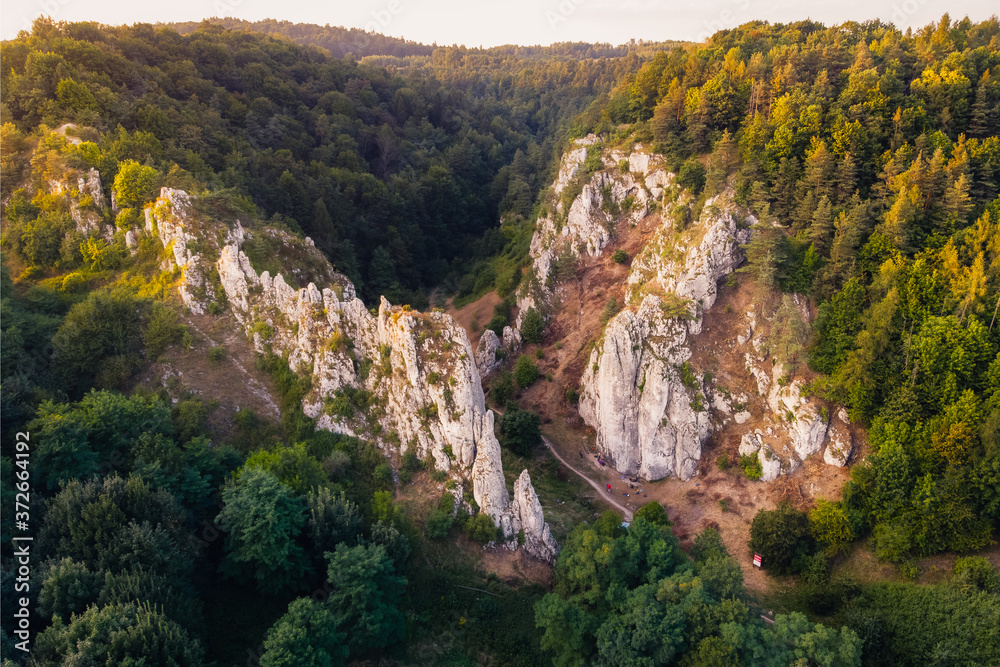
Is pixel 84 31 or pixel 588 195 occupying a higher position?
pixel 84 31

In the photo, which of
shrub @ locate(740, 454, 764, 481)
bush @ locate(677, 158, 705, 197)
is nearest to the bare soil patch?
shrub @ locate(740, 454, 764, 481)

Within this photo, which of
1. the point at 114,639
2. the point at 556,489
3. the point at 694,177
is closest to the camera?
the point at 114,639

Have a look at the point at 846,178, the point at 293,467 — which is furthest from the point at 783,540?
the point at 293,467

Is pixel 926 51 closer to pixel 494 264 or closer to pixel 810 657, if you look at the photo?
pixel 494 264

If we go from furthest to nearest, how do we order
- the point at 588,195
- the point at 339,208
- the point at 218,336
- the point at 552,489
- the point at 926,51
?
1. the point at 339,208
2. the point at 588,195
3. the point at 926,51
4. the point at 552,489
5. the point at 218,336

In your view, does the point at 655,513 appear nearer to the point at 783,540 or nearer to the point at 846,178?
the point at 783,540

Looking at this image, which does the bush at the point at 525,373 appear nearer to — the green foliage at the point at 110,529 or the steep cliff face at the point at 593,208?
the steep cliff face at the point at 593,208

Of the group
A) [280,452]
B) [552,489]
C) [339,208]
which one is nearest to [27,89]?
[339,208]
